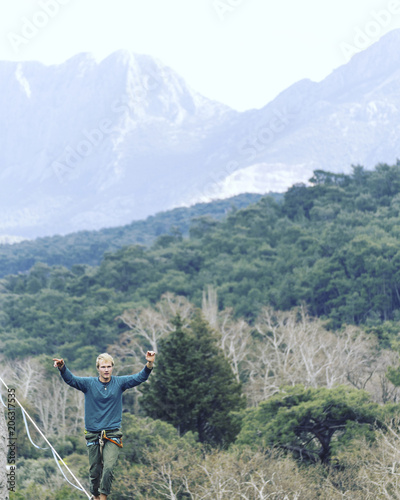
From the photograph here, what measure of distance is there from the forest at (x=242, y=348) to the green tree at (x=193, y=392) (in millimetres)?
57

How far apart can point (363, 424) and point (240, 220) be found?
51149 millimetres

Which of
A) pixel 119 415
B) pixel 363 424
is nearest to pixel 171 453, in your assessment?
pixel 363 424

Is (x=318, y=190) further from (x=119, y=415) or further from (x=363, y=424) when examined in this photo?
(x=119, y=415)

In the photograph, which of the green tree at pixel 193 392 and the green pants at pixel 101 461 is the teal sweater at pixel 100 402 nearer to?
the green pants at pixel 101 461

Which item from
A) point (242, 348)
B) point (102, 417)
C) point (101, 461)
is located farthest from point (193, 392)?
point (102, 417)

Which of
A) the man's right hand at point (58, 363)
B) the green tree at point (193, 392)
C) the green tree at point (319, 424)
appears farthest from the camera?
the green tree at point (193, 392)

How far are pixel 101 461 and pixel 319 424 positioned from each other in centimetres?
1687

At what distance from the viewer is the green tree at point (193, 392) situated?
1064 inches

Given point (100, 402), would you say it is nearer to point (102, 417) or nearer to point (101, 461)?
point (102, 417)

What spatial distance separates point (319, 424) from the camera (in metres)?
22.4

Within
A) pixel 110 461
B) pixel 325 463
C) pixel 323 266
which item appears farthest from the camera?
pixel 323 266

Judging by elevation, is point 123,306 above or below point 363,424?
above

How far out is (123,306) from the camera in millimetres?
54281

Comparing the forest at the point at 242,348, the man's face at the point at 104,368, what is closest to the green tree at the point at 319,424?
the forest at the point at 242,348
